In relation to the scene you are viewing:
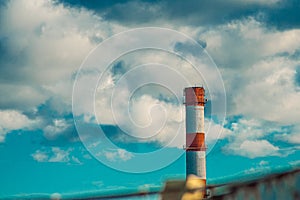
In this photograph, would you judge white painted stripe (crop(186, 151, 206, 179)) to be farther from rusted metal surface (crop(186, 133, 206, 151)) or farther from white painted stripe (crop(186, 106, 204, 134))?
white painted stripe (crop(186, 106, 204, 134))

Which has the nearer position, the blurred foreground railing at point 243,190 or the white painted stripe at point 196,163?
the blurred foreground railing at point 243,190

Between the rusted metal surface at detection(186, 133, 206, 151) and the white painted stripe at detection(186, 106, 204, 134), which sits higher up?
the white painted stripe at detection(186, 106, 204, 134)

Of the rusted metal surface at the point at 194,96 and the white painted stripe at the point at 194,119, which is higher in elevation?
the rusted metal surface at the point at 194,96

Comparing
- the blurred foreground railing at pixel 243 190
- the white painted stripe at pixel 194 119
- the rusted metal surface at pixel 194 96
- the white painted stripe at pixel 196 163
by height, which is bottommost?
the blurred foreground railing at pixel 243 190

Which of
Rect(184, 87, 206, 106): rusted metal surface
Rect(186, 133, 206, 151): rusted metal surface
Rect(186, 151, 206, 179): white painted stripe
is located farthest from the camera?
Rect(184, 87, 206, 106): rusted metal surface

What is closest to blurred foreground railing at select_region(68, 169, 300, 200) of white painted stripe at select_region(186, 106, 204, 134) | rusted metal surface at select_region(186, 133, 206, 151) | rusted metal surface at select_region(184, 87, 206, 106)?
white painted stripe at select_region(186, 106, 204, 134)

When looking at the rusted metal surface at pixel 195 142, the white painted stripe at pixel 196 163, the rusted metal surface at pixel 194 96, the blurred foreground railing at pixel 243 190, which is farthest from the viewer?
the rusted metal surface at pixel 194 96

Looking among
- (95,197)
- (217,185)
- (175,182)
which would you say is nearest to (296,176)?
(217,185)

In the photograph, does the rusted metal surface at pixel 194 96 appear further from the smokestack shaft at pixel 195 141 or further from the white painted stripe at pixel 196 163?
the white painted stripe at pixel 196 163

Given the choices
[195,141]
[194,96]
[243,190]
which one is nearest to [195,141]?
[195,141]

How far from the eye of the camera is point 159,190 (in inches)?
229

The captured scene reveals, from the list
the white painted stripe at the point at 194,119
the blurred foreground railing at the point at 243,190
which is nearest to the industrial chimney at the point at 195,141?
the white painted stripe at the point at 194,119

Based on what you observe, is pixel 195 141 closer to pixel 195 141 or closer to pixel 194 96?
pixel 195 141

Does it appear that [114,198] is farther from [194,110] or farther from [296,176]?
[194,110]
